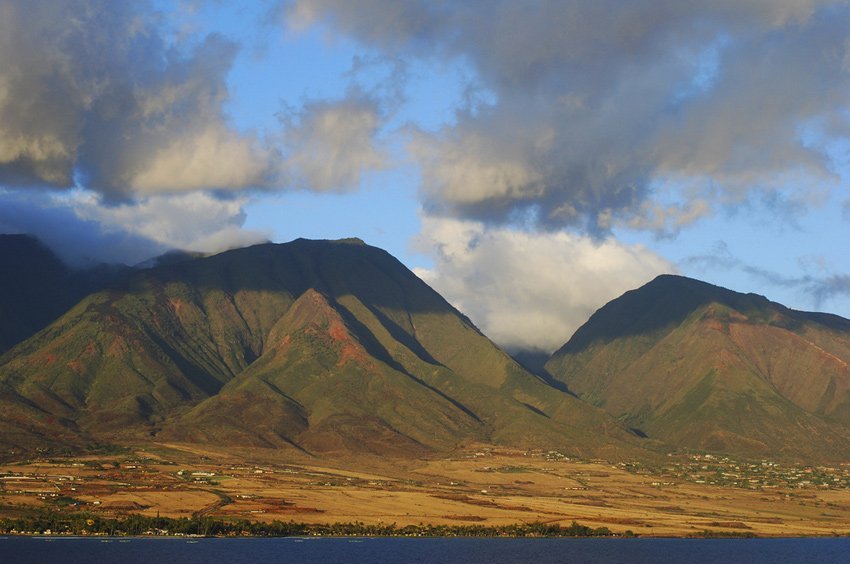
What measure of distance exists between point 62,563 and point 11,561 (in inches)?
334

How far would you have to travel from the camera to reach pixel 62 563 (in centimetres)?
19988

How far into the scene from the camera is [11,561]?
7854 inches
